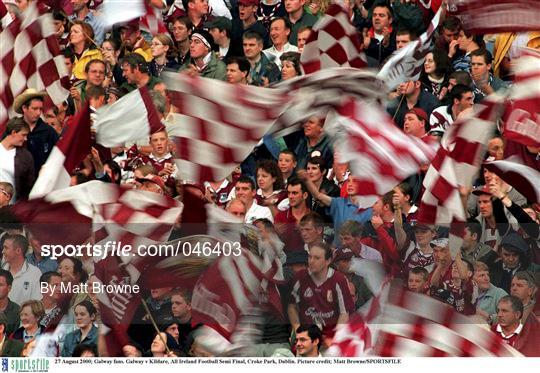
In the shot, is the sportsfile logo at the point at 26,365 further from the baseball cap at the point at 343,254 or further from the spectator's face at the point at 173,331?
the baseball cap at the point at 343,254

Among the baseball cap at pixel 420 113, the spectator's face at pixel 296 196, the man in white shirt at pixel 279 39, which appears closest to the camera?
the spectator's face at pixel 296 196

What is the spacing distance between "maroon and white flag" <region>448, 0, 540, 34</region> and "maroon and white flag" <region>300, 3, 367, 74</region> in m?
1.61

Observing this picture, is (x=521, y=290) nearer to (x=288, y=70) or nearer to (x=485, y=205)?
(x=485, y=205)

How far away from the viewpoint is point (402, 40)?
1326cm

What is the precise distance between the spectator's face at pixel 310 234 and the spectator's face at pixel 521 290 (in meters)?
1.18

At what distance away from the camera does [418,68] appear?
511 inches

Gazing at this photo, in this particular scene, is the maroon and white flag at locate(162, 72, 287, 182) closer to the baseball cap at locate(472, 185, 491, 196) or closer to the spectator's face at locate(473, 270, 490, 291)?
the baseball cap at locate(472, 185, 491, 196)

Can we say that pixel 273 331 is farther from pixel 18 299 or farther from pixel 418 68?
pixel 418 68

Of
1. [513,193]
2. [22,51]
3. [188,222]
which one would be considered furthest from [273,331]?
[22,51]

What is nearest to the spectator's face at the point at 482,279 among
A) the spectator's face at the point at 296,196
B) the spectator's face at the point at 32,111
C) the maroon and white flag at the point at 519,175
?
the maroon and white flag at the point at 519,175

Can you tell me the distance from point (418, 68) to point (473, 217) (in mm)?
1483

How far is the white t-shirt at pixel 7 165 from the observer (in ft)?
41.7

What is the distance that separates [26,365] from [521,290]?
298cm

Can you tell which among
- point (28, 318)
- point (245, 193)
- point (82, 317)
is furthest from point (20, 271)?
point (245, 193)
